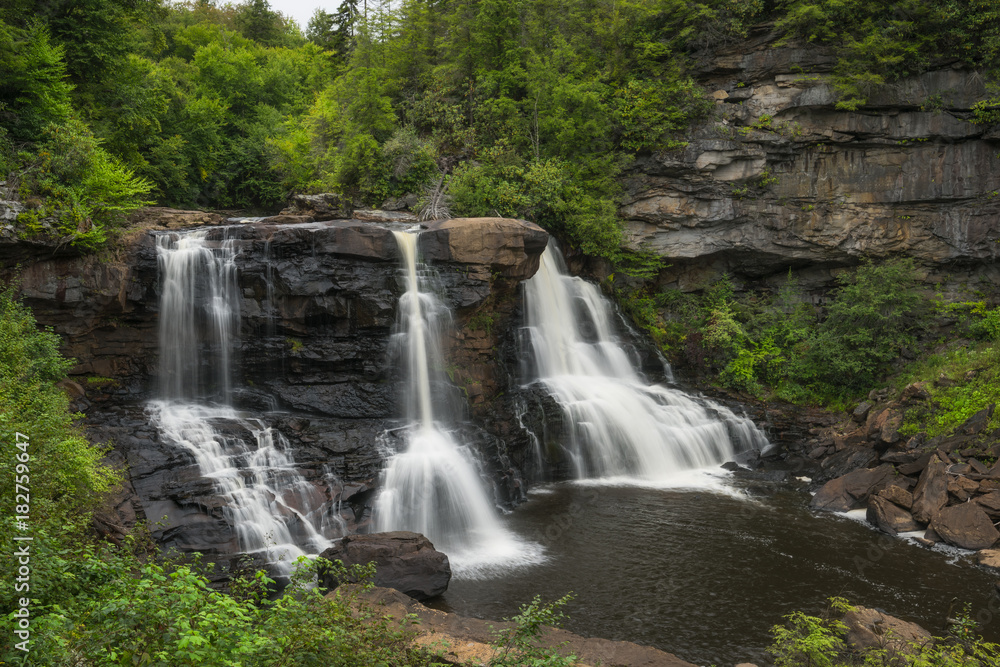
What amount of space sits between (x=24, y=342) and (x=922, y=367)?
74.2 ft

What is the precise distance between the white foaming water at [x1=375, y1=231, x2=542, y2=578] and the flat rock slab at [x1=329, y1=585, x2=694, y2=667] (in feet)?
7.49

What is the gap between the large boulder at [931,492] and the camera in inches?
520

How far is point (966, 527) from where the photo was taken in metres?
12.5

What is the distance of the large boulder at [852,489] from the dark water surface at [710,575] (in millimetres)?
577

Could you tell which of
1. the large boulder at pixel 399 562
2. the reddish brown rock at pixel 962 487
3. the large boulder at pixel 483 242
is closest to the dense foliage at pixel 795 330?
the reddish brown rock at pixel 962 487

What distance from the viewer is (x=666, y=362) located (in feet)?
70.1

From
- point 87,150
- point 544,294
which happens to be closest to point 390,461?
point 544,294

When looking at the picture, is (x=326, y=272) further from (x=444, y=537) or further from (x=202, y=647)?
(x=202, y=647)

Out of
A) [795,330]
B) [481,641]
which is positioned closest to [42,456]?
[481,641]

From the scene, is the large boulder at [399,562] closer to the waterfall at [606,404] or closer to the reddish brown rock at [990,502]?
the waterfall at [606,404]

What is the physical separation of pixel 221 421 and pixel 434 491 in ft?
15.9

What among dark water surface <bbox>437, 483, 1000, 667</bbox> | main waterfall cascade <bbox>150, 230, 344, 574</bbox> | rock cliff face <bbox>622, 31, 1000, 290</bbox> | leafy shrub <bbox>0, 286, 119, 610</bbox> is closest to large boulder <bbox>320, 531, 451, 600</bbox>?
dark water surface <bbox>437, 483, 1000, 667</bbox>

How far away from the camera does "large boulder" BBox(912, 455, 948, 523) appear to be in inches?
520
